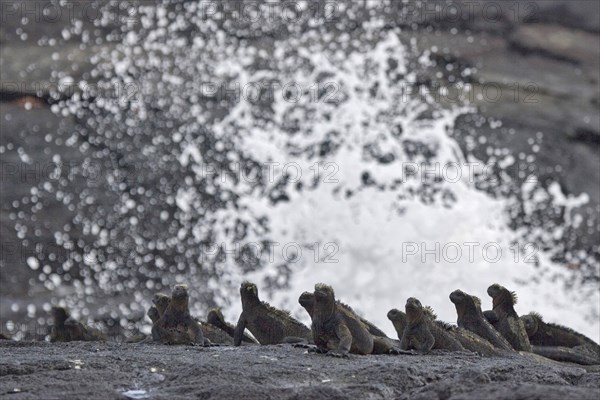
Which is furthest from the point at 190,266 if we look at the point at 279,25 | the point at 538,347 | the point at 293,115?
the point at 538,347

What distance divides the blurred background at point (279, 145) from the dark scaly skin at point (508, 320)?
33.9 feet

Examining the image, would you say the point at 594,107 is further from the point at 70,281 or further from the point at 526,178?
the point at 70,281

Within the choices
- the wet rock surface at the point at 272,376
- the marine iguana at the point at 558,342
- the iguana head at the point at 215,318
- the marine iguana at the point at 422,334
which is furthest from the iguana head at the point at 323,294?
the marine iguana at the point at 558,342

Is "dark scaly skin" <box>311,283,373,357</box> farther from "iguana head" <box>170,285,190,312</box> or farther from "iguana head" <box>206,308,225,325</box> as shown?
"iguana head" <box>206,308,225,325</box>

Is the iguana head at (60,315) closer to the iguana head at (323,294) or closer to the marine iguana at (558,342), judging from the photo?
the iguana head at (323,294)

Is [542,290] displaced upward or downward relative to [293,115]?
downward

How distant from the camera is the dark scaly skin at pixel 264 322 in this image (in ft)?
29.2

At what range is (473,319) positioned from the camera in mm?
8961

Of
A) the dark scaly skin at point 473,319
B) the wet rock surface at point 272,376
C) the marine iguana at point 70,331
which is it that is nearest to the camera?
the wet rock surface at point 272,376

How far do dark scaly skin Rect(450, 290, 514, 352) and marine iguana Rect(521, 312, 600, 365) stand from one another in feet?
2.32

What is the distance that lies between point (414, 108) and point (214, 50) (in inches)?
179

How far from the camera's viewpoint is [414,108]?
25906 millimetres

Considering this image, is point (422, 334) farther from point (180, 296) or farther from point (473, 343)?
point (180, 296)

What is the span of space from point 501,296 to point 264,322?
1855 mm
